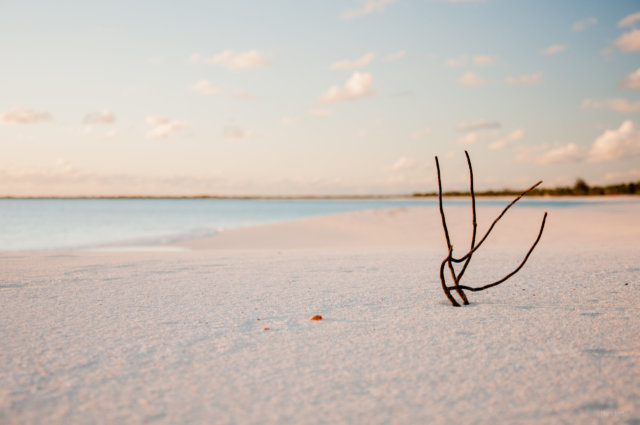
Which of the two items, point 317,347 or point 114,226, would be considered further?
point 114,226

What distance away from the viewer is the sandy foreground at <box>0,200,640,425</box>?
78.1 inches

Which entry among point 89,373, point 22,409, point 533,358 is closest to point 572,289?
point 533,358

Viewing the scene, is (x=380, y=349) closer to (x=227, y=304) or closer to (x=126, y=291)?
(x=227, y=304)

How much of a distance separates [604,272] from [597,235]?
8.25 m

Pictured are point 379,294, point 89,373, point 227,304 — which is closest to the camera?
point 89,373

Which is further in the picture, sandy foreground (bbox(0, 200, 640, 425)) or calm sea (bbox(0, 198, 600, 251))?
calm sea (bbox(0, 198, 600, 251))

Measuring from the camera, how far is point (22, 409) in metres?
1.97

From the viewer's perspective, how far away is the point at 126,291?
4.45m

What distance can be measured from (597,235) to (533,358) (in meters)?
11.7

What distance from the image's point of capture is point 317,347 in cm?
275

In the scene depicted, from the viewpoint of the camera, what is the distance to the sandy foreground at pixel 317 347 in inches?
78.1

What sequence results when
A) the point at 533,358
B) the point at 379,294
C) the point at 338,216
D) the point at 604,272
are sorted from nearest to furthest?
the point at 533,358 → the point at 379,294 → the point at 604,272 → the point at 338,216

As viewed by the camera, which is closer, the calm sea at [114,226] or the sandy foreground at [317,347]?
the sandy foreground at [317,347]

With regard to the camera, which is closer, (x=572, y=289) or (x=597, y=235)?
(x=572, y=289)
